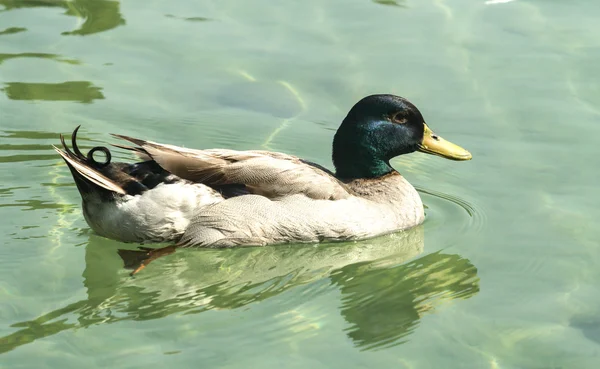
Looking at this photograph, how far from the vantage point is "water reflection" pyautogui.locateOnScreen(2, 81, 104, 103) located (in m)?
10.0

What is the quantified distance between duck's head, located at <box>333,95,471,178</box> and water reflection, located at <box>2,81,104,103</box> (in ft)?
8.84

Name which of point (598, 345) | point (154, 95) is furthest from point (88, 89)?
point (598, 345)

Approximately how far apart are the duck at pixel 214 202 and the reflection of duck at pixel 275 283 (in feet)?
0.39

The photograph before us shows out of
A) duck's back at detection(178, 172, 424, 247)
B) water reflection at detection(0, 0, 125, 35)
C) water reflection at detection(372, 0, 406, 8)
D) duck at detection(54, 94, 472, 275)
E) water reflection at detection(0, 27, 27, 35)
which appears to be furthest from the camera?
water reflection at detection(372, 0, 406, 8)

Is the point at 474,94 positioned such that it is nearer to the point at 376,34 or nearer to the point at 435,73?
the point at 435,73

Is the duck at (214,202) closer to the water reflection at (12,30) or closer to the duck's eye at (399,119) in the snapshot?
the duck's eye at (399,119)

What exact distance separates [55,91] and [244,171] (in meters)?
3.08

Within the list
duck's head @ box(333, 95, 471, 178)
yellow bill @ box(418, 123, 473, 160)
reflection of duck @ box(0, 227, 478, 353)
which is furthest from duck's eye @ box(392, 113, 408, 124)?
reflection of duck @ box(0, 227, 478, 353)

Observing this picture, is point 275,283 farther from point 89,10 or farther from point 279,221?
point 89,10

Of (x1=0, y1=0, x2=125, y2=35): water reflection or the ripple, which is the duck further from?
(x1=0, y1=0, x2=125, y2=35): water reflection

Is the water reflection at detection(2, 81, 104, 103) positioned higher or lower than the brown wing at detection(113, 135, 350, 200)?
lower

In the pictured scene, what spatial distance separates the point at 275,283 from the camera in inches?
282

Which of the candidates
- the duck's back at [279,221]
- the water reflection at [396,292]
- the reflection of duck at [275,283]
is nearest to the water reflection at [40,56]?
the reflection of duck at [275,283]

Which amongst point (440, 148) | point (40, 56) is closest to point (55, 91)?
point (40, 56)
